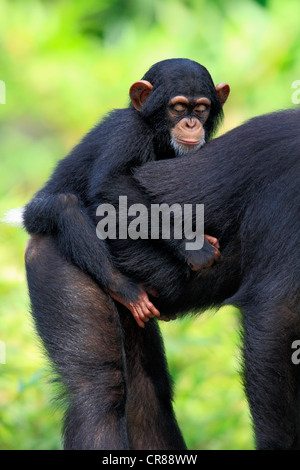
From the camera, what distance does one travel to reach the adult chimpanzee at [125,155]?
3.79 metres

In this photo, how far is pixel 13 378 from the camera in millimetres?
5559

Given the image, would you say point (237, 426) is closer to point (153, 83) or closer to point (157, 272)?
point (157, 272)

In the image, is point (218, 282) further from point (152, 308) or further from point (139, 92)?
point (139, 92)

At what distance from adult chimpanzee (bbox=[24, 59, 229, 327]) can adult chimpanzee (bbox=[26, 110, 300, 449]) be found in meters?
0.08

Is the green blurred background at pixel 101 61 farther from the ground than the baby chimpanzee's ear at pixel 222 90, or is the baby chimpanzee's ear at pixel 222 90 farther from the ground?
the green blurred background at pixel 101 61

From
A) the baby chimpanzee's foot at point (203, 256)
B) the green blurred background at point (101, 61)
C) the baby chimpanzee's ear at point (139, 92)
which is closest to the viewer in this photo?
the baby chimpanzee's foot at point (203, 256)

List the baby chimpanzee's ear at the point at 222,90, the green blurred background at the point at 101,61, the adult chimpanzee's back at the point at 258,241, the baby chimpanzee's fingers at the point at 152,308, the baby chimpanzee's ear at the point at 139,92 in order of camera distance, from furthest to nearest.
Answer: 1. the green blurred background at the point at 101,61
2. the baby chimpanzee's ear at the point at 222,90
3. the baby chimpanzee's ear at the point at 139,92
4. the baby chimpanzee's fingers at the point at 152,308
5. the adult chimpanzee's back at the point at 258,241

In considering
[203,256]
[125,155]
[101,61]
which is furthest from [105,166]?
[101,61]

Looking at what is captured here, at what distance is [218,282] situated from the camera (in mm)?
3914

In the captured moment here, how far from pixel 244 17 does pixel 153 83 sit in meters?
5.87

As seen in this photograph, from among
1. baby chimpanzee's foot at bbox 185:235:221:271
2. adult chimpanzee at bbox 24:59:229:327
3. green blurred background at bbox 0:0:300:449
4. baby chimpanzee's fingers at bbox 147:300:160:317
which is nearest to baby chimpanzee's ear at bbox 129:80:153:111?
adult chimpanzee at bbox 24:59:229:327

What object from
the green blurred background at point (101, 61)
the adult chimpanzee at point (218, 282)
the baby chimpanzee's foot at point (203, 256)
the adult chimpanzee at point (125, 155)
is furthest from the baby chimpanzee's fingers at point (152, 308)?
the green blurred background at point (101, 61)

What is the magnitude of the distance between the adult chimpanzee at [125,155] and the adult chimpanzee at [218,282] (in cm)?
8

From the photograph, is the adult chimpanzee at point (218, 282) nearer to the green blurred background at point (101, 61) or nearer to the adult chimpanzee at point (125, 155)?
the adult chimpanzee at point (125, 155)
